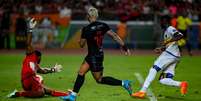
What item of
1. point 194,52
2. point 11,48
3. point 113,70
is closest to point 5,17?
point 11,48

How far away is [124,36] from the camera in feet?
113

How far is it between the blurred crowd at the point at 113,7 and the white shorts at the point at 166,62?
1996cm

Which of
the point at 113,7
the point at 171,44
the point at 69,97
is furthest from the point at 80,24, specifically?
the point at 69,97

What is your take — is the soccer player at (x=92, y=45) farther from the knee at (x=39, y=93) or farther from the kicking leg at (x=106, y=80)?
the knee at (x=39, y=93)

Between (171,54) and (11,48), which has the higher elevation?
(171,54)

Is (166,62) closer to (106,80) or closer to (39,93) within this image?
(106,80)

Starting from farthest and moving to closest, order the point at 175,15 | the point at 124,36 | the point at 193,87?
the point at 124,36
the point at 175,15
the point at 193,87

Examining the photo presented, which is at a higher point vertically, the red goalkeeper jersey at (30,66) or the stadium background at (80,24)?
the red goalkeeper jersey at (30,66)

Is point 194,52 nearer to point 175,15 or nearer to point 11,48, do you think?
point 175,15

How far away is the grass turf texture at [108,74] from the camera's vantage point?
14.5 m

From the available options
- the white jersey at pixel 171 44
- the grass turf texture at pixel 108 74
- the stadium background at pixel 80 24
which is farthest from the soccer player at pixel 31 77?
the stadium background at pixel 80 24

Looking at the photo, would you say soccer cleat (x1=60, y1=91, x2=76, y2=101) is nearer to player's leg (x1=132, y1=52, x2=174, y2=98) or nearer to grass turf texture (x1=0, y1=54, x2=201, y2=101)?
grass turf texture (x1=0, y1=54, x2=201, y2=101)

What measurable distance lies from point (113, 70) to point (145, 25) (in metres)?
13.1

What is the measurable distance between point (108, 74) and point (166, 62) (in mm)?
6257
